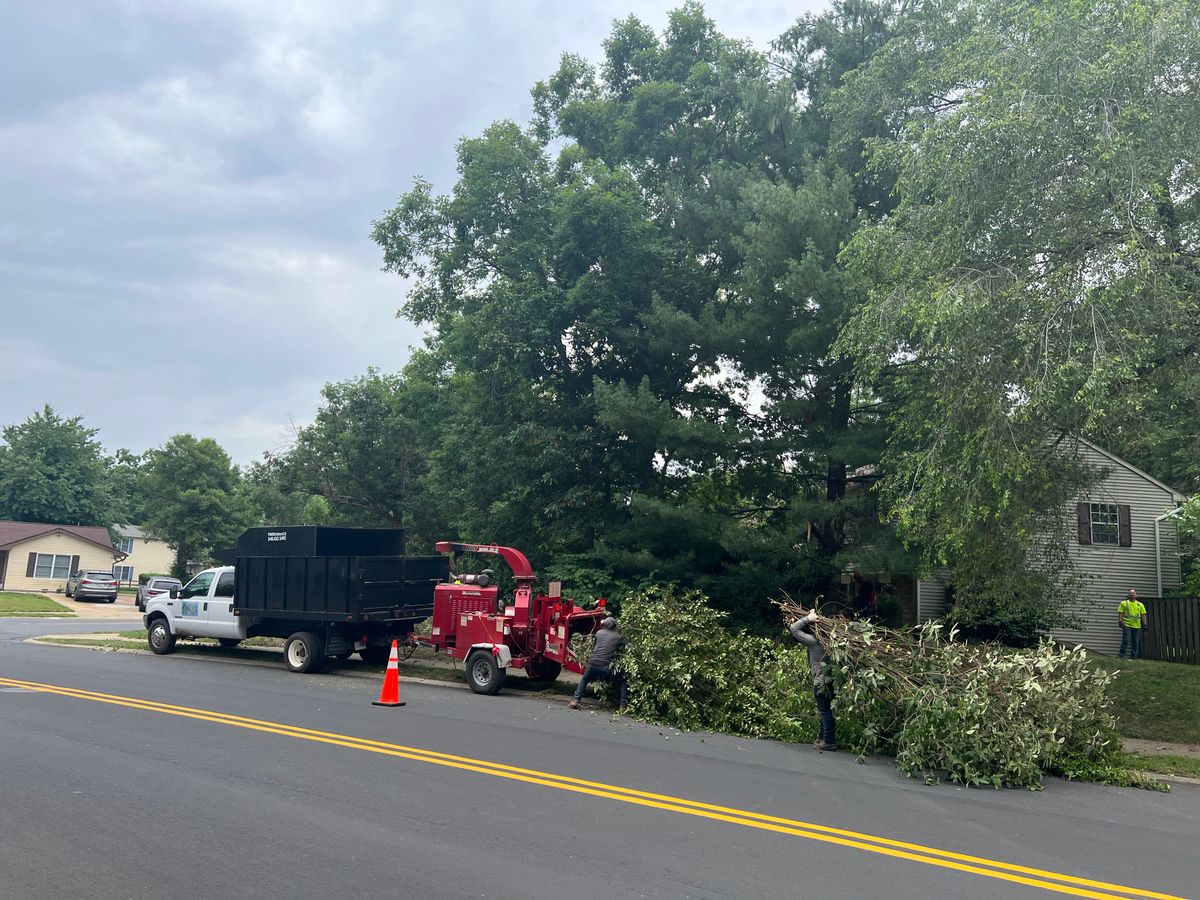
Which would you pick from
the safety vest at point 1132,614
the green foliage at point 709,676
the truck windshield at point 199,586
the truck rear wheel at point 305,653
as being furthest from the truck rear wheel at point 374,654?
the safety vest at point 1132,614

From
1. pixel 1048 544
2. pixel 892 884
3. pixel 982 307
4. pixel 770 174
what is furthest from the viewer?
pixel 770 174

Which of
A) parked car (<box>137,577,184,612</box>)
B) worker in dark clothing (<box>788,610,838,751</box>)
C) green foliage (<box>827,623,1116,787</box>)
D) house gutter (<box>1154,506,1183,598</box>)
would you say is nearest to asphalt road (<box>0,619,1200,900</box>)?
worker in dark clothing (<box>788,610,838,751</box>)

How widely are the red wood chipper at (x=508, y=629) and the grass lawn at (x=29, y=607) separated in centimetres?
2665

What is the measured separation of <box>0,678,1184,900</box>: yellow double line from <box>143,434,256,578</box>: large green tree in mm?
48480

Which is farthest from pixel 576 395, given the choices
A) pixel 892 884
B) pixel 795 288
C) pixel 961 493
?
pixel 892 884

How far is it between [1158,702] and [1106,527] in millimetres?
12921

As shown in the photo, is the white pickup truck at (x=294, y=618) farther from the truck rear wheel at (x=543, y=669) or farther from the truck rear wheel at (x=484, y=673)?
the truck rear wheel at (x=543, y=669)

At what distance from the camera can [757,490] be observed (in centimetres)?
1961

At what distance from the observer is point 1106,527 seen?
2606cm

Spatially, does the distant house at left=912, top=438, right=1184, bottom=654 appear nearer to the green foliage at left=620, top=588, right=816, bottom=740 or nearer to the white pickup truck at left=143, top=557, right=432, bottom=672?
the green foliage at left=620, top=588, right=816, bottom=740

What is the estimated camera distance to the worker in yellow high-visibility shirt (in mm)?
20938

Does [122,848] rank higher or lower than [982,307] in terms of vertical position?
lower

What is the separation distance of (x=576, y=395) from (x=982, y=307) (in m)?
11.3

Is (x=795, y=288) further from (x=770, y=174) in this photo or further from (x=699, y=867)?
(x=699, y=867)
